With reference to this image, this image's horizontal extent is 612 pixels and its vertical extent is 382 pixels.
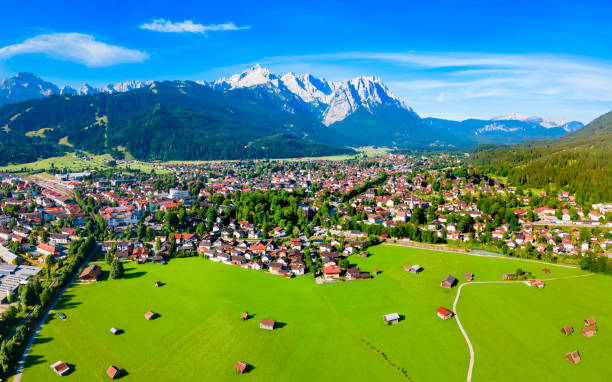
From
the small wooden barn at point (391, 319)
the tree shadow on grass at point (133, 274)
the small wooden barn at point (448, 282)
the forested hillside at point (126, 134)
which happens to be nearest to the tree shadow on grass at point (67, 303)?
the tree shadow on grass at point (133, 274)

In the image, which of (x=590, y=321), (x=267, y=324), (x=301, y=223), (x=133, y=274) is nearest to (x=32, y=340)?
(x=133, y=274)

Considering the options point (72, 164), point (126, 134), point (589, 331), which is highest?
point (126, 134)

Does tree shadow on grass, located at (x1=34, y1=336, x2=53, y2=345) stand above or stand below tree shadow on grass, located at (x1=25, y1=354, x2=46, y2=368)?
above

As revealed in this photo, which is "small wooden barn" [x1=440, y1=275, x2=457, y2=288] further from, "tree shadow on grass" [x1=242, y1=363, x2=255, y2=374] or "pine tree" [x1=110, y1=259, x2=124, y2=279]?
"pine tree" [x1=110, y1=259, x2=124, y2=279]

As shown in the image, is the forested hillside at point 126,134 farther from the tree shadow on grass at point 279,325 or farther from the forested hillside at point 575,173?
the tree shadow on grass at point 279,325

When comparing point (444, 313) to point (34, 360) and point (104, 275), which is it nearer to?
point (34, 360)

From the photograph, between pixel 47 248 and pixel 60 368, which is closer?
pixel 60 368

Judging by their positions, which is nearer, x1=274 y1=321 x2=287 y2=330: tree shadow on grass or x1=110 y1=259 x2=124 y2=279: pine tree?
x1=274 y1=321 x2=287 y2=330: tree shadow on grass

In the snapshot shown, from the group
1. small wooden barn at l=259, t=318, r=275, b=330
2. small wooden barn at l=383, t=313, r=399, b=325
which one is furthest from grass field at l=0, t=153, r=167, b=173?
small wooden barn at l=383, t=313, r=399, b=325

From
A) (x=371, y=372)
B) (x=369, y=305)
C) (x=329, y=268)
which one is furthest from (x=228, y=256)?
(x=371, y=372)
